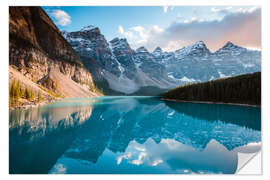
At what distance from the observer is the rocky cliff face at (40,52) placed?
196 ft

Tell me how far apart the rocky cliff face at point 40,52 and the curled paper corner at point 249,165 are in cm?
5890

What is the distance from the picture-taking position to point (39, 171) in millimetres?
4844

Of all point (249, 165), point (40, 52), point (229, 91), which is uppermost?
point (40, 52)

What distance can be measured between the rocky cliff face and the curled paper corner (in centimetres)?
5890

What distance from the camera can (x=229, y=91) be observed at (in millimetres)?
31875

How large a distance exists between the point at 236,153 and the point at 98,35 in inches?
8434

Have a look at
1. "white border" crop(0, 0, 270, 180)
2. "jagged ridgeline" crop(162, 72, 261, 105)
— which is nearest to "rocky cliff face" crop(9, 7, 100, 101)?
"white border" crop(0, 0, 270, 180)

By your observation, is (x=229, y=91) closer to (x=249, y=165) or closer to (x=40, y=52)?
(x=249, y=165)

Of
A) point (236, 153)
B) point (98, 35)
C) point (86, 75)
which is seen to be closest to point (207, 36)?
point (236, 153)

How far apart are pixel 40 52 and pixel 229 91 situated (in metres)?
83.5

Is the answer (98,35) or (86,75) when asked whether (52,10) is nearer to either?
(86,75)
